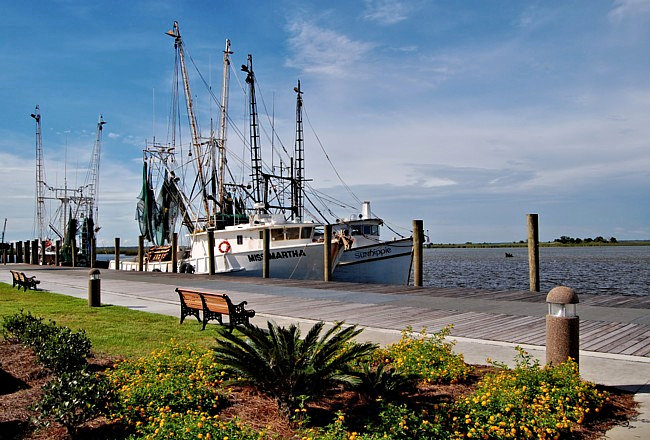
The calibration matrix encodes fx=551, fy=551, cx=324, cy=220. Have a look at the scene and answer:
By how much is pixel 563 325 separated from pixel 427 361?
1.57 meters

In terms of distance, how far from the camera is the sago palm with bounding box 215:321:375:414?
532 cm

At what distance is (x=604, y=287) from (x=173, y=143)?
31.8m

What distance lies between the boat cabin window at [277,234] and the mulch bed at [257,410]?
954 inches

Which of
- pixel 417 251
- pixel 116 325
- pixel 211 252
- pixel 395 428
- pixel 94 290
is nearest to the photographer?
pixel 395 428

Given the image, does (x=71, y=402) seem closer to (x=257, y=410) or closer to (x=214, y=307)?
(x=257, y=410)

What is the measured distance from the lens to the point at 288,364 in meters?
5.44

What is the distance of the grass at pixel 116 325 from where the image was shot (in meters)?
8.81

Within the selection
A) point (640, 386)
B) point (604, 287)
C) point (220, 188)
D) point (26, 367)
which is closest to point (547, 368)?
point (640, 386)

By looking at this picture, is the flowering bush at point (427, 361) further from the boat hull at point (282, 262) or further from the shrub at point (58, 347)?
the boat hull at point (282, 262)

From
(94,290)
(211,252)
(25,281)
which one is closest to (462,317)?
(94,290)

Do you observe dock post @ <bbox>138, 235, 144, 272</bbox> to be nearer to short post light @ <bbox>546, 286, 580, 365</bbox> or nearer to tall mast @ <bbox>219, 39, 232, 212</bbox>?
tall mast @ <bbox>219, 39, 232, 212</bbox>

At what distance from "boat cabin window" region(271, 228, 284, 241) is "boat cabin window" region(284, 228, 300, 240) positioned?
28 cm

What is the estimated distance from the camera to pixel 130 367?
21.7 ft

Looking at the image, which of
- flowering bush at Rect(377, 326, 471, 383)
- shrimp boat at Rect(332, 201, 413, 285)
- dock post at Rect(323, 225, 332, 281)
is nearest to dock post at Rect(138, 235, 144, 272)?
shrimp boat at Rect(332, 201, 413, 285)
